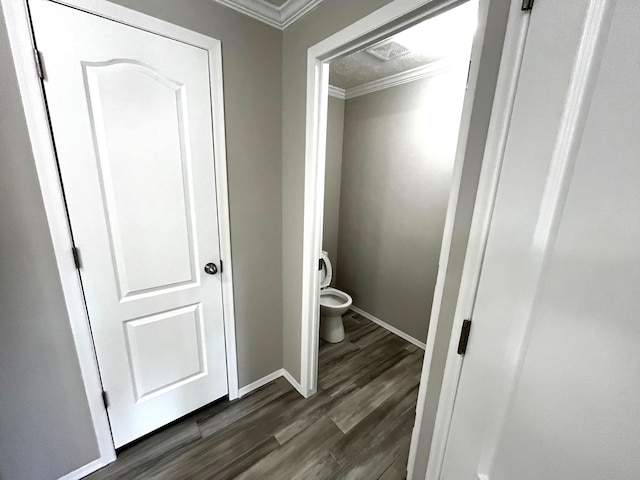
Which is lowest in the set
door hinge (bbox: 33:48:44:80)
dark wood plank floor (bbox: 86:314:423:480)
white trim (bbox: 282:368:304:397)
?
dark wood plank floor (bbox: 86:314:423:480)

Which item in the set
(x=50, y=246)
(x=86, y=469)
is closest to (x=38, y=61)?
(x=50, y=246)

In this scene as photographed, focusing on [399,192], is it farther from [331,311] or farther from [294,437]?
[294,437]

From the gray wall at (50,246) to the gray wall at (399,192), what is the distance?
4.07 feet

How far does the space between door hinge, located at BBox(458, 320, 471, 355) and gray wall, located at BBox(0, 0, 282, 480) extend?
1241 millimetres

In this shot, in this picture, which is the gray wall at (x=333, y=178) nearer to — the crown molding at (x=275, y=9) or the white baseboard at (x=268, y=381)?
the crown molding at (x=275, y=9)

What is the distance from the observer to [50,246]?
1.06 meters

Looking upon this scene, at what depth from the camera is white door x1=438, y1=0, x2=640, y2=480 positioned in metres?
0.42

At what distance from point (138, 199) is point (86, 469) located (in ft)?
4.60

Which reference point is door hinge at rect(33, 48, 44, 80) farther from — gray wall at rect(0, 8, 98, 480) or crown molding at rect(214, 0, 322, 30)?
crown molding at rect(214, 0, 322, 30)

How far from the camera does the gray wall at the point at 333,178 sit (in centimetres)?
271

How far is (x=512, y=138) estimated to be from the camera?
0.61 m

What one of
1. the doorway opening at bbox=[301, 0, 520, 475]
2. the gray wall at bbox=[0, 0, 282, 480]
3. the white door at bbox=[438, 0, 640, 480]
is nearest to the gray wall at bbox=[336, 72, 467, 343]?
the doorway opening at bbox=[301, 0, 520, 475]

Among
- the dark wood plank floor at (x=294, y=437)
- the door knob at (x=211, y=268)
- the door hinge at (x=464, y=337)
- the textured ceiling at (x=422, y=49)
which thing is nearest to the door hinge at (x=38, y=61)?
the door knob at (x=211, y=268)

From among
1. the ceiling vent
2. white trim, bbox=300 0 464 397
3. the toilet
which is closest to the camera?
white trim, bbox=300 0 464 397
